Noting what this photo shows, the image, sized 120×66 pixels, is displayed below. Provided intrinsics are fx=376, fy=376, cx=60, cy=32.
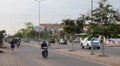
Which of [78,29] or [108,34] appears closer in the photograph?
[108,34]

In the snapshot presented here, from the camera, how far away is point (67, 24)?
49281 mm

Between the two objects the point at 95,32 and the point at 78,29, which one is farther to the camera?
the point at 78,29

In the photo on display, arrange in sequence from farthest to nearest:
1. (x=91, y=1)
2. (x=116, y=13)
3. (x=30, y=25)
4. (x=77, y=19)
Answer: (x=30, y=25) < (x=77, y=19) < (x=91, y=1) < (x=116, y=13)

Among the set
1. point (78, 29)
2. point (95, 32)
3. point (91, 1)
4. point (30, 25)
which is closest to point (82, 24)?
point (78, 29)

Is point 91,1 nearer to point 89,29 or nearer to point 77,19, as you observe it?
point 89,29

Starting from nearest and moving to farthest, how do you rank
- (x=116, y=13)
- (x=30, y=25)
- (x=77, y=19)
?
(x=116, y=13) → (x=77, y=19) → (x=30, y=25)

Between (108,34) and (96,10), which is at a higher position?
(96,10)

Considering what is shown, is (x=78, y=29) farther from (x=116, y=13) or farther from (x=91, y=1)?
(x=116, y=13)

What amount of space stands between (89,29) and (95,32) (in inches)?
49.2

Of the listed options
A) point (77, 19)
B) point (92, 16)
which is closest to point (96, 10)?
point (92, 16)

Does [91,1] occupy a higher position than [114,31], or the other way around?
[91,1]

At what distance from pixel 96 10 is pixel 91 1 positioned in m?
3.58

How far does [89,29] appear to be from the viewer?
35531 mm

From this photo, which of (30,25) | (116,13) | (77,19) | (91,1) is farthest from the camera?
(30,25)
